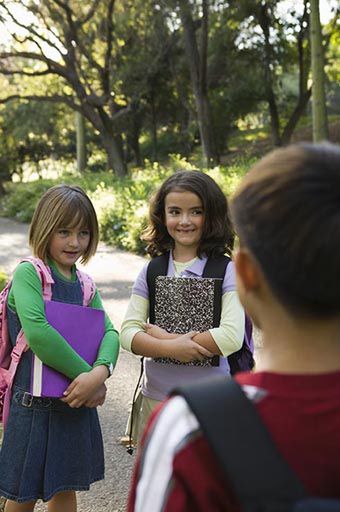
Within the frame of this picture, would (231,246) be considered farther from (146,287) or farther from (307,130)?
(307,130)

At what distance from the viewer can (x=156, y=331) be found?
2895 millimetres

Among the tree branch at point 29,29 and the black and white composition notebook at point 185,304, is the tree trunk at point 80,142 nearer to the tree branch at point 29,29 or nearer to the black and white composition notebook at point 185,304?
the tree branch at point 29,29

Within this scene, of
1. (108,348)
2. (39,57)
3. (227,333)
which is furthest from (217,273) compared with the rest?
(39,57)

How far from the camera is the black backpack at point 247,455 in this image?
39.4 inches

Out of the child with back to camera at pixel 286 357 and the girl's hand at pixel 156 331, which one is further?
the girl's hand at pixel 156 331

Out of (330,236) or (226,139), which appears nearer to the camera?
(330,236)

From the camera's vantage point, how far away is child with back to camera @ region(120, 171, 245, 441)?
284cm

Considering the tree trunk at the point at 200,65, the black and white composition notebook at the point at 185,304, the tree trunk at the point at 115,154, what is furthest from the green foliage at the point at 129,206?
the black and white composition notebook at the point at 185,304

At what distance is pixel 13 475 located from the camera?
2.71m

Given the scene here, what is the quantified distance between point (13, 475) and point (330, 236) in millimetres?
2050

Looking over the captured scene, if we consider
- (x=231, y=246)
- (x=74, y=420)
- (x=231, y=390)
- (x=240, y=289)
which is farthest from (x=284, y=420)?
(x=231, y=246)

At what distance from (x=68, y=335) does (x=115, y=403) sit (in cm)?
271

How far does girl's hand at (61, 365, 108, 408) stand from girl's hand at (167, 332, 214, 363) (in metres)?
0.32

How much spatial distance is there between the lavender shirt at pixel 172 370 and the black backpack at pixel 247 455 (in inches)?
72.8
